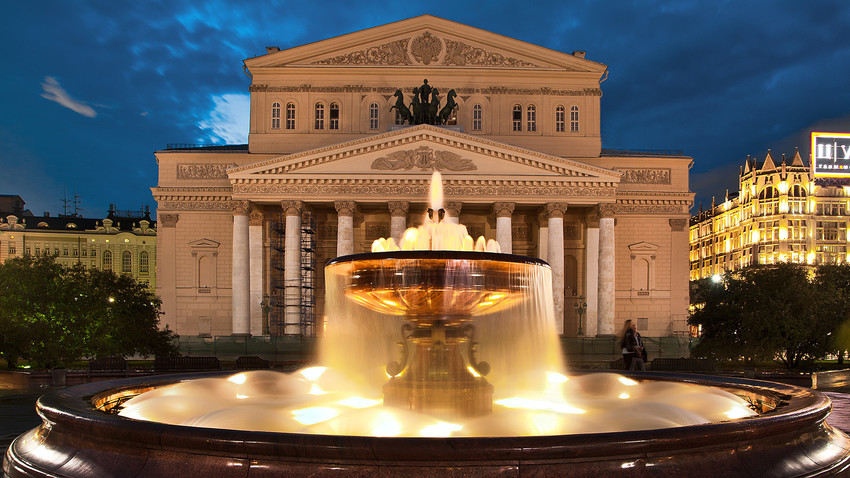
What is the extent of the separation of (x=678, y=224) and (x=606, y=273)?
322 inches

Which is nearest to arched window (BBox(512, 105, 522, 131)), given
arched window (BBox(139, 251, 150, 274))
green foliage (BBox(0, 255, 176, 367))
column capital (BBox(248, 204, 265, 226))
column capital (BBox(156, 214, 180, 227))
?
column capital (BBox(248, 204, 265, 226))

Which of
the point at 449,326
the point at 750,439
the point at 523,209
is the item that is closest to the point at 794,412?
the point at 750,439

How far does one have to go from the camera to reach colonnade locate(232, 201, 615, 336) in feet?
136

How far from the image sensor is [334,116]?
1929 inches

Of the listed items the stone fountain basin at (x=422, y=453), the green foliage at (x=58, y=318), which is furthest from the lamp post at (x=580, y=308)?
the stone fountain basin at (x=422, y=453)

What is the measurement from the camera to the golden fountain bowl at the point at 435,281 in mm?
8766

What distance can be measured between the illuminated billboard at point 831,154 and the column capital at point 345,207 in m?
55.0

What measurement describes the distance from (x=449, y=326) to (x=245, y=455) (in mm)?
4382

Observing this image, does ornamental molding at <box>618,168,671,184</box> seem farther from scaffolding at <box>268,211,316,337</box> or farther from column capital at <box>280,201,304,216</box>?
column capital at <box>280,201,304,216</box>

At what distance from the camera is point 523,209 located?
4466 centimetres

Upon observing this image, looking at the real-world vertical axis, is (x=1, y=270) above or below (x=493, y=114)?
below

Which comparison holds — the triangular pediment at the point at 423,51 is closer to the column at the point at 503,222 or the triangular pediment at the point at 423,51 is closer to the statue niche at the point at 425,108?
the statue niche at the point at 425,108

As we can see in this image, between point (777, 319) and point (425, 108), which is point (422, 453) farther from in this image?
point (425, 108)

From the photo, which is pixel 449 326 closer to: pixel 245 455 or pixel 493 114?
pixel 245 455
